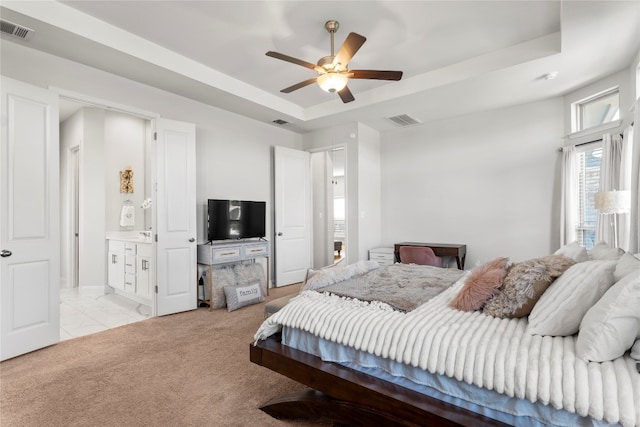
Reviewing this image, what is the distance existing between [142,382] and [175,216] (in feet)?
6.92

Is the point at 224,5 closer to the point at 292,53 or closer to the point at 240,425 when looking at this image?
the point at 292,53

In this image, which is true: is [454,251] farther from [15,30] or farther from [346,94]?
[15,30]

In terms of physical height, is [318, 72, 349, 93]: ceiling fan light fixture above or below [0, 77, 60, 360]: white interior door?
above

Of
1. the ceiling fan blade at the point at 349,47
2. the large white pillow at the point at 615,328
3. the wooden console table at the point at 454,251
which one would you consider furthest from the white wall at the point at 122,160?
the large white pillow at the point at 615,328

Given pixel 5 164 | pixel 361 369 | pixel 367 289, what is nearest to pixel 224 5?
pixel 5 164

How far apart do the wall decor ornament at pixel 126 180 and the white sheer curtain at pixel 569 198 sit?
21.2 feet

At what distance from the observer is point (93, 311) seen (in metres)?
4.03

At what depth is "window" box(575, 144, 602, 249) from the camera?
3.85 meters

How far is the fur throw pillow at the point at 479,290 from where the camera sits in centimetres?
175

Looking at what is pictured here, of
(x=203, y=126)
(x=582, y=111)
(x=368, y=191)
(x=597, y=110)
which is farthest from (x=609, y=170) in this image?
(x=203, y=126)

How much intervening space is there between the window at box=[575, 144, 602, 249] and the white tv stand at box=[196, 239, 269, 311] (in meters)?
4.27

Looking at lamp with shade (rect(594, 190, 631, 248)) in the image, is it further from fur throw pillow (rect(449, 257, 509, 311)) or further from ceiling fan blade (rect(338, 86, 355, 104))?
ceiling fan blade (rect(338, 86, 355, 104))

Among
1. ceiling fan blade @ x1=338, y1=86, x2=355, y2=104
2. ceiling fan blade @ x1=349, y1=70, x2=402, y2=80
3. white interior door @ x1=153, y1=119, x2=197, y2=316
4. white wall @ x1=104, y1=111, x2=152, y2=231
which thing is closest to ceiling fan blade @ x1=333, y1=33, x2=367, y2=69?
ceiling fan blade @ x1=349, y1=70, x2=402, y2=80

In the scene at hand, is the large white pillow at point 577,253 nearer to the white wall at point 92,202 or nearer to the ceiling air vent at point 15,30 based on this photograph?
the ceiling air vent at point 15,30
